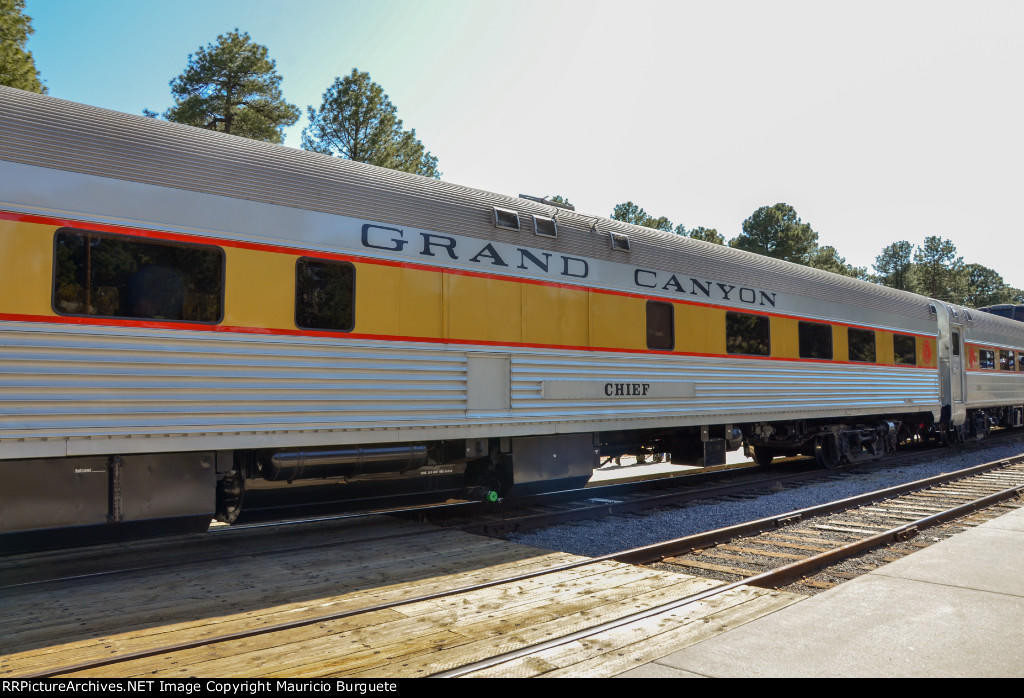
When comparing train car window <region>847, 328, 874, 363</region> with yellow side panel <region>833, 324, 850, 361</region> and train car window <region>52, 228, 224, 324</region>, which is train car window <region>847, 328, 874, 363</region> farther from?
train car window <region>52, 228, 224, 324</region>

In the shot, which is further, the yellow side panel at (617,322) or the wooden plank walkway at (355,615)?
the yellow side panel at (617,322)

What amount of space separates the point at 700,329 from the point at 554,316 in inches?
112

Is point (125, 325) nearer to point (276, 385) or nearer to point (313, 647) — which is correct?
point (276, 385)

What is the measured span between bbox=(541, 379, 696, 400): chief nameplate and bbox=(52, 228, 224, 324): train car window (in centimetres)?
383

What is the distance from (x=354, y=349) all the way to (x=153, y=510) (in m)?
2.14

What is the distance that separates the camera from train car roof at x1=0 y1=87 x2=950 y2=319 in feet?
18.0

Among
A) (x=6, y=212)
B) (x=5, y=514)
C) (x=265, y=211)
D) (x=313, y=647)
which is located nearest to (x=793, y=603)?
(x=313, y=647)

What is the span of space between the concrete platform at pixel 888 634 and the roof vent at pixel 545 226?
491 centimetres

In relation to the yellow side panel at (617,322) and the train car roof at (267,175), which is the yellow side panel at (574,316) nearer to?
the yellow side panel at (617,322)

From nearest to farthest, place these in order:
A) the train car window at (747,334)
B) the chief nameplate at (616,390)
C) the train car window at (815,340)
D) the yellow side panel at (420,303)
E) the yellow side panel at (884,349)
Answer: the yellow side panel at (420,303), the chief nameplate at (616,390), the train car window at (747,334), the train car window at (815,340), the yellow side panel at (884,349)

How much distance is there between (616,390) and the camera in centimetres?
914

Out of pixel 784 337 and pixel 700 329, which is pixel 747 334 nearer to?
pixel 784 337

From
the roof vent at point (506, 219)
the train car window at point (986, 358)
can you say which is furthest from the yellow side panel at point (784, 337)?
the train car window at point (986, 358)

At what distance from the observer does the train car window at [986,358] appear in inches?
741
